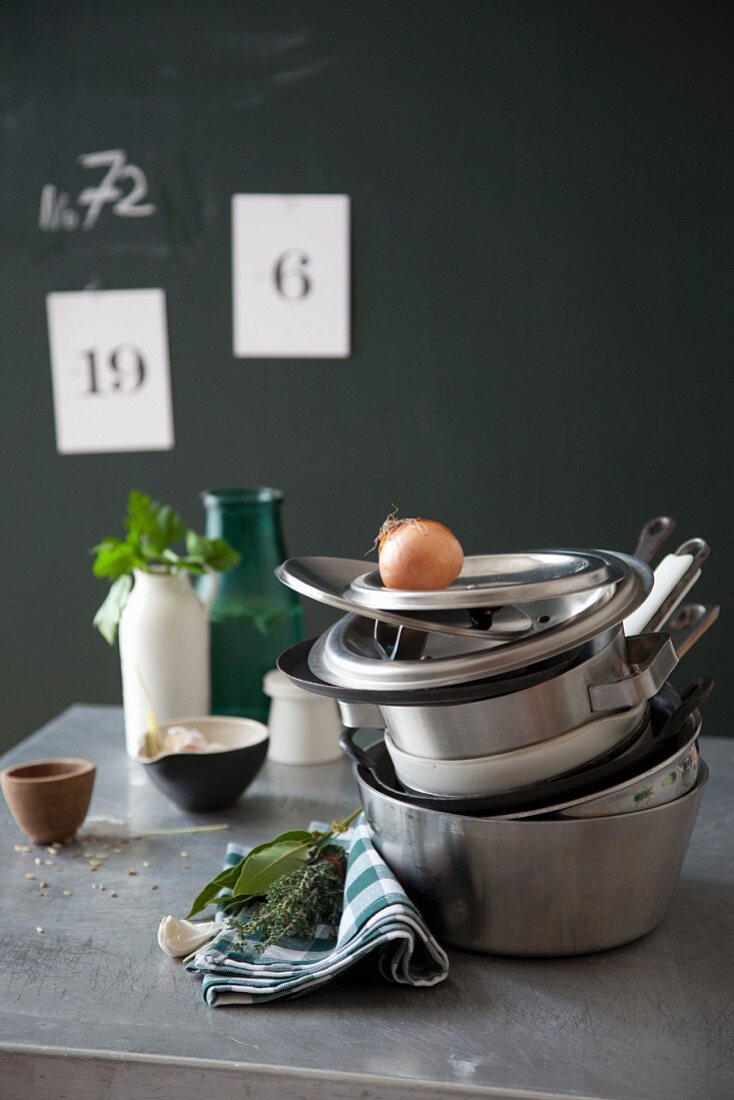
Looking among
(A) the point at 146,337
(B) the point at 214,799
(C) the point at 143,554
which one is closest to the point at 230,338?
(A) the point at 146,337

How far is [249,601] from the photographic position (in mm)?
1412

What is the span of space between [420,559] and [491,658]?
0.11 meters

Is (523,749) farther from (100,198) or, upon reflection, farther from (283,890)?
(100,198)

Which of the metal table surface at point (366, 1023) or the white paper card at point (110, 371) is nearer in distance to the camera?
the metal table surface at point (366, 1023)

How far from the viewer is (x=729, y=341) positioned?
2018mm

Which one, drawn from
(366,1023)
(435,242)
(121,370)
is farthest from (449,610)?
(121,370)

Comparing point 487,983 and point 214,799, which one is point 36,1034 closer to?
point 487,983

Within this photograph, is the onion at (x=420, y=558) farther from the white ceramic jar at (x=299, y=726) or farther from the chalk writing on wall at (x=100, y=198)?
the chalk writing on wall at (x=100, y=198)

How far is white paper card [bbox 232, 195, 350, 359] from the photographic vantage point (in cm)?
210

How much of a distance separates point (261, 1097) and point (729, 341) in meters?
1.71

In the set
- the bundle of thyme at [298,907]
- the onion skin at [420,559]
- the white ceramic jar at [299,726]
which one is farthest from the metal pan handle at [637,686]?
the white ceramic jar at [299,726]

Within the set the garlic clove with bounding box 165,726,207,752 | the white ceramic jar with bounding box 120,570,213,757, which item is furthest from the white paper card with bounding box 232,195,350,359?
the garlic clove with bounding box 165,726,207,752

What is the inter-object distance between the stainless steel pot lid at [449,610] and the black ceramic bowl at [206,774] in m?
0.33

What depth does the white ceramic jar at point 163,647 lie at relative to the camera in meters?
1.35
